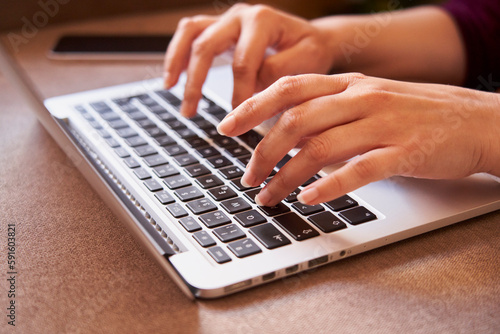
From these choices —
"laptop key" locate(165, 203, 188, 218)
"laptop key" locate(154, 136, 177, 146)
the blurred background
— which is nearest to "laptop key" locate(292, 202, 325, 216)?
"laptop key" locate(165, 203, 188, 218)

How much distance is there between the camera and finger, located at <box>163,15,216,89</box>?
755mm

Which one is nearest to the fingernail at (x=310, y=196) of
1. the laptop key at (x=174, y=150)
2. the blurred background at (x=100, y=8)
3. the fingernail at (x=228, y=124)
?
the fingernail at (x=228, y=124)

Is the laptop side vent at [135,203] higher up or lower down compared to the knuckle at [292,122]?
lower down

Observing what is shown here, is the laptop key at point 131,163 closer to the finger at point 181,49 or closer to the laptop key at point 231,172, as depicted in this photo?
→ the laptop key at point 231,172

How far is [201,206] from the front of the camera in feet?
1.62

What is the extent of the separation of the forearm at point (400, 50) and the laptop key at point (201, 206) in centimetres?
41

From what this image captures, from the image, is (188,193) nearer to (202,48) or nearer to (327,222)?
(327,222)

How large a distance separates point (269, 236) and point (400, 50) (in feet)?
1.70

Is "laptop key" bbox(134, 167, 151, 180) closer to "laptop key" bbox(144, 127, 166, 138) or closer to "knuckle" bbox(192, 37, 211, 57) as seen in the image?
"laptop key" bbox(144, 127, 166, 138)

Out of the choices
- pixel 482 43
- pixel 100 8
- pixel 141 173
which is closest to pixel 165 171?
pixel 141 173

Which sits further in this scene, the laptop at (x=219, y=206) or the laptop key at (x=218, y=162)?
the laptop key at (x=218, y=162)

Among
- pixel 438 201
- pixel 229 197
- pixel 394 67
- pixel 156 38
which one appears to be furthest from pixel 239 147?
pixel 156 38

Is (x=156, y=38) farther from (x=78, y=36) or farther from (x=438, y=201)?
(x=438, y=201)

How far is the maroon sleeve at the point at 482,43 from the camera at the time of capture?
838mm
